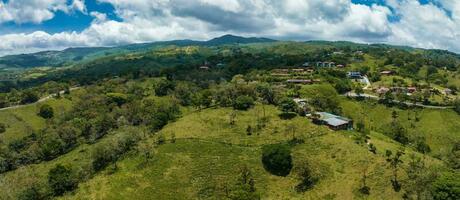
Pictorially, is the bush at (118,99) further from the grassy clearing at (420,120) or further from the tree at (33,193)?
the grassy clearing at (420,120)

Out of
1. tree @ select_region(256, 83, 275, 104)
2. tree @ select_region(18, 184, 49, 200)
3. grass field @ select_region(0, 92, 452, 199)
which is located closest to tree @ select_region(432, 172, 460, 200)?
grass field @ select_region(0, 92, 452, 199)

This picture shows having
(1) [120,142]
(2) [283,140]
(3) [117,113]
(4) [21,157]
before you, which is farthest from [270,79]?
(4) [21,157]

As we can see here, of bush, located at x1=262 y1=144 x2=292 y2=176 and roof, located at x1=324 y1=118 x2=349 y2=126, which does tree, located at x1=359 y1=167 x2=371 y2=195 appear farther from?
roof, located at x1=324 y1=118 x2=349 y2=126

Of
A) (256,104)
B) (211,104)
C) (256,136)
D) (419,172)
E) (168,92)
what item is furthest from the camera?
(168,92)

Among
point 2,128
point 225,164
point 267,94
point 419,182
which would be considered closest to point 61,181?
point 225,164

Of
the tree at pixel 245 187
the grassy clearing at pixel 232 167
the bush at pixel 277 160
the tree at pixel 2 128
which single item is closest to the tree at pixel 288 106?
the grassy clearing at pixel 232 167

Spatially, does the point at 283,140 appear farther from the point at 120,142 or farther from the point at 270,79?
the point at 270,79

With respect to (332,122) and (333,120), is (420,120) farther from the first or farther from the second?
(332,122)
